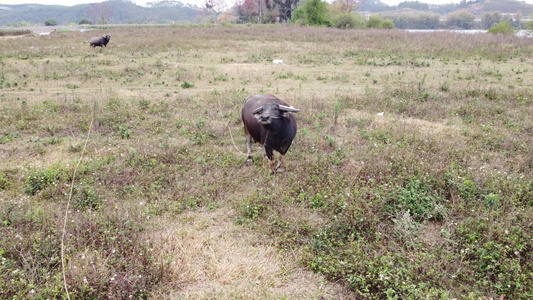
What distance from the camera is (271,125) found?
6.43m

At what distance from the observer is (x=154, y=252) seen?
432 cm

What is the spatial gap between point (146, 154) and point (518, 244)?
6.86 meters

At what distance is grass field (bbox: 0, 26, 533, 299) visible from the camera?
400 cm

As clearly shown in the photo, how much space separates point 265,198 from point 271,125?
5.07ft

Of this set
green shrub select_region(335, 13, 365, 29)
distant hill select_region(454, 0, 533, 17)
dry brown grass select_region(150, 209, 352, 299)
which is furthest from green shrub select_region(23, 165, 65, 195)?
distant hill select_region(454, 0, 533, 17)

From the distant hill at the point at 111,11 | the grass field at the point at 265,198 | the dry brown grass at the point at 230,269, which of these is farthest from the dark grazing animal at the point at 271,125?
the distant hill at the point at 111,11

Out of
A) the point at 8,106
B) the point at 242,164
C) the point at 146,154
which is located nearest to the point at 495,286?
the point at 242,164

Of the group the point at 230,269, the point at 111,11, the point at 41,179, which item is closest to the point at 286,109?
the point at 230,269

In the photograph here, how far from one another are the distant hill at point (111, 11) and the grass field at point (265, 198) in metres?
137

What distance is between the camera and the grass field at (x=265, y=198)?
4.00 m

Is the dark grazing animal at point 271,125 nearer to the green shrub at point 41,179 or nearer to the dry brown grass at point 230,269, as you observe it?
the dry brown grass at point 230,269

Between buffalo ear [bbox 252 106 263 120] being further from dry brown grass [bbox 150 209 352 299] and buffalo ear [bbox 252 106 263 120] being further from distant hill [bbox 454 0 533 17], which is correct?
distant hill [bbox 454 0 533 17]

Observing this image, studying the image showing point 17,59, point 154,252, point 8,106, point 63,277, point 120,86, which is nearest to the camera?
point 63,277

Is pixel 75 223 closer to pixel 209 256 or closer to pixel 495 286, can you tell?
pixel 209 256
